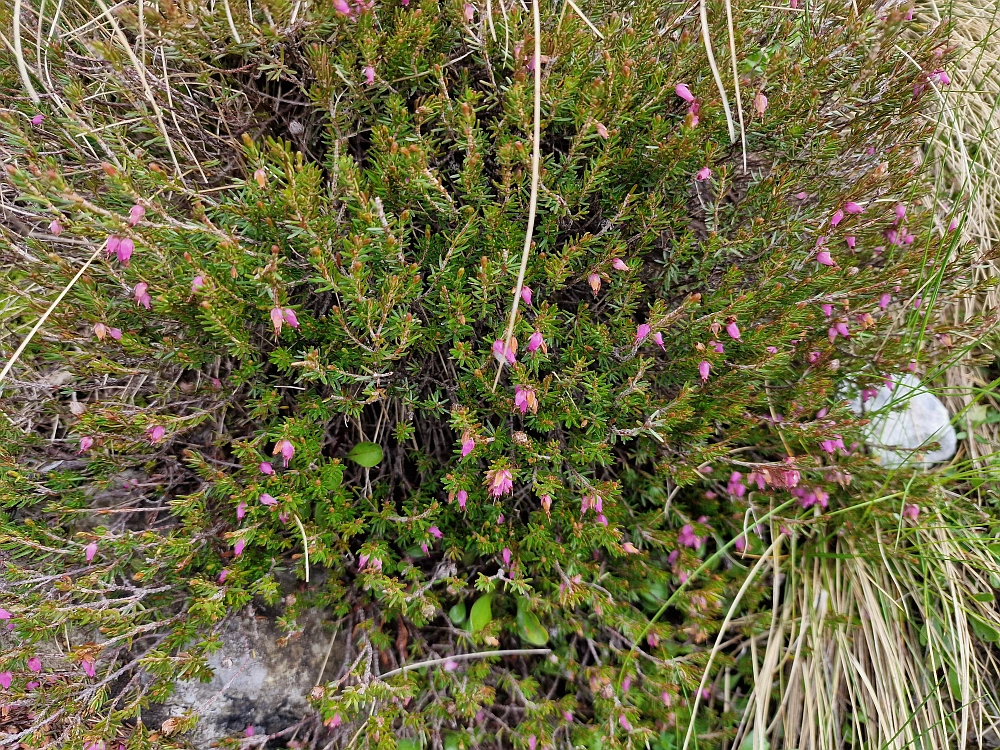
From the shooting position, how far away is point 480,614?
7.62 feet

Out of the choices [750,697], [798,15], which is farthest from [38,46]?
[750,697]

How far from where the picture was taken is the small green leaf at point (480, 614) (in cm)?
229

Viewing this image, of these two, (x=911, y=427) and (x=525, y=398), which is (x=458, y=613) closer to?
(x=525, y=398)

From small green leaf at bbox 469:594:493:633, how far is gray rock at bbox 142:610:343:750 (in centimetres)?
63

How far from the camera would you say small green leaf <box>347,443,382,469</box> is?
2.26 metres

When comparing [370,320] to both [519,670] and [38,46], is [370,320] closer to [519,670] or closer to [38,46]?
[38,46]

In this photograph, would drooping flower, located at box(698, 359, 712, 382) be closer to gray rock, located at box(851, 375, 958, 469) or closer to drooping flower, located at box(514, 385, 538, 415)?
drooping flower, located at box(514, 385, 538, 415)

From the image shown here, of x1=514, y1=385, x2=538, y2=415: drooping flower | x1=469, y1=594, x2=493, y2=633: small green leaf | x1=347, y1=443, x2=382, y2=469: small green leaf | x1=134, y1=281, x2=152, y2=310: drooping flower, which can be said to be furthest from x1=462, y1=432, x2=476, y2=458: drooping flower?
x1=134, y1=281, x2=152, y2=310: drooping flower

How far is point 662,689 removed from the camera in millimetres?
2268

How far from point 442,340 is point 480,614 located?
1.08 metres

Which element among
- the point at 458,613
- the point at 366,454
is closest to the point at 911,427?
the point at 458,613

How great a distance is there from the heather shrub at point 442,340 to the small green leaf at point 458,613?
20mm

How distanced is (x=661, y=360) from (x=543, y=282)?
57 cm

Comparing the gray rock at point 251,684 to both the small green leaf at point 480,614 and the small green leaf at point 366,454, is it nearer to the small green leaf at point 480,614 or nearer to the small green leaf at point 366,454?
the small green leaf at point 480,614
